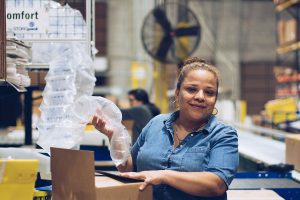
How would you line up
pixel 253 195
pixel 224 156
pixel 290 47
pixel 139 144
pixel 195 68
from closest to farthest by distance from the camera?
pixel 224 156
pixel 195 68
pixel 139 144
pixel 253 195
pixel 290 47

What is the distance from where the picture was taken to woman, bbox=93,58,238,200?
6.13 feet

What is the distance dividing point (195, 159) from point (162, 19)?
6.03 m

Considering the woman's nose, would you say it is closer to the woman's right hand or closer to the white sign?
the woman's right hand

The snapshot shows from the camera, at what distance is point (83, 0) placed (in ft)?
11.2

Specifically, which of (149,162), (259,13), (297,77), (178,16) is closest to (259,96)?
(259,13)

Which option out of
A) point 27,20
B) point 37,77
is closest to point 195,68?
point 27,20

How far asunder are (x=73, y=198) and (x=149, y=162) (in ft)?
1.06

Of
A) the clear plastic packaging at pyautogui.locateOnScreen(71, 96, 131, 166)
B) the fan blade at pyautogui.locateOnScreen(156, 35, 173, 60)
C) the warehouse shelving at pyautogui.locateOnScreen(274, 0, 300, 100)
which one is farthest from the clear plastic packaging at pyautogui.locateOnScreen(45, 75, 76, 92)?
the warehouse shelving at pyautogui.locateOnScreen(274, 0, 300, 100)

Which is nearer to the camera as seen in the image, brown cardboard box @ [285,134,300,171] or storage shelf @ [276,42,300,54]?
brown cardboard box @ [285,134,300,171]

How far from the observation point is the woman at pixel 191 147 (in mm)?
1868

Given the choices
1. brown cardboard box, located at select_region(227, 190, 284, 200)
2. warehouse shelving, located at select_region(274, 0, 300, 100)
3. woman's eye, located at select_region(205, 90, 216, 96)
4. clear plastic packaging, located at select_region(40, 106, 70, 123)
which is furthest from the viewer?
warehouse shelving, located at select_region(274, 0, 300, 100)

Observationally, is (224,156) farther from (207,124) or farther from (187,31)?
(187,31)

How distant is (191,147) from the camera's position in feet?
6.52

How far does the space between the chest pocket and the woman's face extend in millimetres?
119
